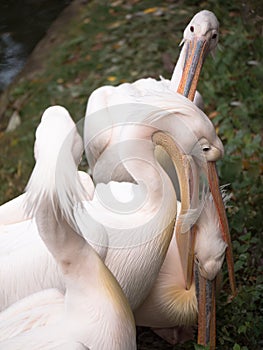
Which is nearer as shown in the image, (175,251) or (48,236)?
(48,236)

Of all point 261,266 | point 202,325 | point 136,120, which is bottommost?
point 261,266

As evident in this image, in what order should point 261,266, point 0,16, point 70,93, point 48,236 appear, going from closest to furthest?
1. point 48,236
2. point 261,266
3. point 0,16
4. point 70,93

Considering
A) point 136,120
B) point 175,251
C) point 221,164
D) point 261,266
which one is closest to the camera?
point 136,120

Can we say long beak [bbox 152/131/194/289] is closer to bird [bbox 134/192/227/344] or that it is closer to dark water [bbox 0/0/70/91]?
bird [bbox 134/192/227/344]

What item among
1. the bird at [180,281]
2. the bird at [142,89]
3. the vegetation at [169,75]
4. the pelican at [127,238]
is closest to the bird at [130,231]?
the pelican at [127,238]

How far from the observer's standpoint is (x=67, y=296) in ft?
9.43

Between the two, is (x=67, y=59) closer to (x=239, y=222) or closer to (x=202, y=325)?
(x=239, y=222)

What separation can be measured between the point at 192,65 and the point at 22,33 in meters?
2.98

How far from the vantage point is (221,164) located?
14.7ft

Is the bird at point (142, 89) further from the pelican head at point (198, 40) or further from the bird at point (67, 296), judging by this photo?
the bird at point (67, 296)

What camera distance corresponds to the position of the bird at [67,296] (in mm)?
2648

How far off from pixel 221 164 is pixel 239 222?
0.48 m

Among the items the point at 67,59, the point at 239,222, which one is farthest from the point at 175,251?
the point at 67,59

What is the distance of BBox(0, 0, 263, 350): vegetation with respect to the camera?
12.6 ft
